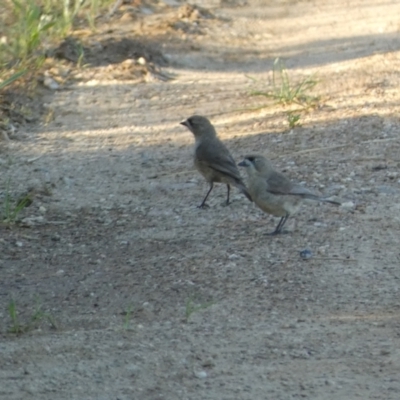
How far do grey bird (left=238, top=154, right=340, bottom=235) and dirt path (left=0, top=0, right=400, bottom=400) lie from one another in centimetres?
18

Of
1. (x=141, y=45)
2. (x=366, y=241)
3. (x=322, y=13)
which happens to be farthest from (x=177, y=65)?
(x=366, y=241)

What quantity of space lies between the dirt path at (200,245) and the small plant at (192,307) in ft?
0.06

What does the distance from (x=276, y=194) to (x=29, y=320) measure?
2007 millimetres

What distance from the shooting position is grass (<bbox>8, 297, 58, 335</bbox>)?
17.6 feet

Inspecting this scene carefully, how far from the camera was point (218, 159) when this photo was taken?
300 inches

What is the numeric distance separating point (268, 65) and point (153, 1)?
2.75m

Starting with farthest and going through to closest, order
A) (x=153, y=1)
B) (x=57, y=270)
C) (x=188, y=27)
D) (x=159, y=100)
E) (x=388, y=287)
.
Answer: (x=153, y=1), (x=188, y=27), (x=159, y=100), (x=57, y=270), (x=388, y=287)

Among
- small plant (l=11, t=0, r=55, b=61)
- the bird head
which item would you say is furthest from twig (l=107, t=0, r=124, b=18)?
the bird head

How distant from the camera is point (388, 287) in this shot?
5930mm

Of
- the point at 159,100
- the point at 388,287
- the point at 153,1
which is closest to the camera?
the point at 388,287

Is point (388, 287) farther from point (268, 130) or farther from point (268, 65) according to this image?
point (268, 65)

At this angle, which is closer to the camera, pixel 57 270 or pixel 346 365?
pixel 346 365

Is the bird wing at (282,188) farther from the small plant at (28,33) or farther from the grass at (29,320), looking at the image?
the small plant at (28,33)

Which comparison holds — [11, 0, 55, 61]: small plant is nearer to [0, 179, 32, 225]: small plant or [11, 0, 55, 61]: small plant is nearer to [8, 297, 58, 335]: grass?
[0, 179, 32, 225]: small plant
